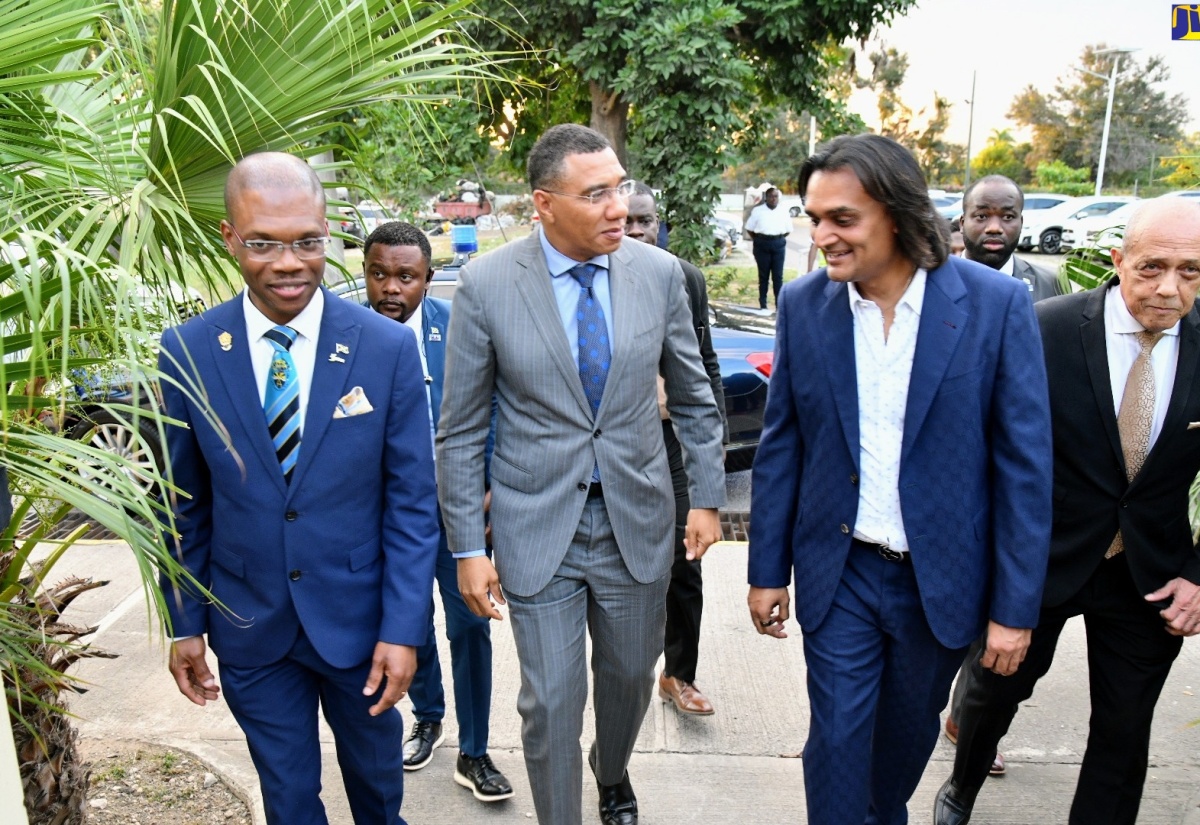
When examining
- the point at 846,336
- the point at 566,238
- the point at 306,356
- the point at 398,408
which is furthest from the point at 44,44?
the point at 846,336

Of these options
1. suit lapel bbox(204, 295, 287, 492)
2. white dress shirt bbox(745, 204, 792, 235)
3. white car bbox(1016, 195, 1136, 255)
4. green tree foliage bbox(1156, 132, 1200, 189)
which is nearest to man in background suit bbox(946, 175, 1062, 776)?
green tree foliage bbox(1156, 132, 1200, 189)

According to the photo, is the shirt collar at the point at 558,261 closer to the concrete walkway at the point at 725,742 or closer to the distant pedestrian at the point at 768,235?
the concrete walkway at the point at 725,742

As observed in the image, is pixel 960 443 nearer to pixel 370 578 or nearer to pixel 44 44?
pixel 370 578

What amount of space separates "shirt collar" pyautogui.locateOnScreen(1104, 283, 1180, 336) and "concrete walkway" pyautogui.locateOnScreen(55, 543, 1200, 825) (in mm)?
1256

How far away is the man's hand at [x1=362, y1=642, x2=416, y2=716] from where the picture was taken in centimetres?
274

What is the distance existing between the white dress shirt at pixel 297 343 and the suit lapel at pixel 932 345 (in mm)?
1507

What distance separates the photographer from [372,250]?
12.5 feet

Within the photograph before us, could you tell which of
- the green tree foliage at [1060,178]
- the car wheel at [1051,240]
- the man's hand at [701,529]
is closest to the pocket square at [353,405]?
the man's hand at [701,529]

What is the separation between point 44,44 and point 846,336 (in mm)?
2130

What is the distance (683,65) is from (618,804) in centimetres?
804

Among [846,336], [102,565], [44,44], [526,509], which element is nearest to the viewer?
[44,44]

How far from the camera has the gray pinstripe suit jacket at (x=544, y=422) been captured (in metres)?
3.10

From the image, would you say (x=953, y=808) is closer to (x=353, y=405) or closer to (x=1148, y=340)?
(x=1148, y=340)

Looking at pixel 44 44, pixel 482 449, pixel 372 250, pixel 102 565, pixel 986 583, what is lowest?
pixel 102 565
